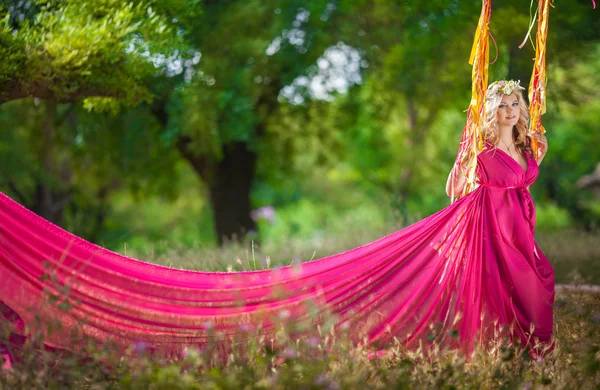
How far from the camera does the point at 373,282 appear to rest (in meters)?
4.84

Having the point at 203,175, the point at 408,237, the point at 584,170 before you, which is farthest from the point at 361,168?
the point at 408,237

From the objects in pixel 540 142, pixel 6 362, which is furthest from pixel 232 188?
pixel 6 362

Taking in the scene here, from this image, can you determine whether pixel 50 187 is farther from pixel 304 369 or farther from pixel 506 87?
pixel 304 369

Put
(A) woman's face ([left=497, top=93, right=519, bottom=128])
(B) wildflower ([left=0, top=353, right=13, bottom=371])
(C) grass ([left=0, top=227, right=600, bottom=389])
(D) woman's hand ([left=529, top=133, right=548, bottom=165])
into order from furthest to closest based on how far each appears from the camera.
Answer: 1. (D) woman's hand ([left=529, top=133, right=548, bottom=165])
2. (A) woman's face ([left=497, top=93, right=519, bottom=128])
3. (B) wildflower ([left=0, top=353, right=13, bottom=371])
4. (C) grass ([left=0, top=227, right=600, bottom=389])

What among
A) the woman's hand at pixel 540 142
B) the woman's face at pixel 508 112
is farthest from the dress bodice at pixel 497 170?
the woman's hand at pixel 540 142

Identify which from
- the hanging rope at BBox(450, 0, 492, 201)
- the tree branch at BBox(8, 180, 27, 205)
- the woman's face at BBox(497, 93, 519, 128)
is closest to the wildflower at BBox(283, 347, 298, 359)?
the hanging rope at BBox(450, 0, 492, 201)

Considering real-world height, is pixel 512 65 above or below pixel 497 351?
above

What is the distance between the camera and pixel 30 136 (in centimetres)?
1454

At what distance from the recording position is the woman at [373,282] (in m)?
4.54

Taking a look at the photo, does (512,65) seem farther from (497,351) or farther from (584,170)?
(584,170)

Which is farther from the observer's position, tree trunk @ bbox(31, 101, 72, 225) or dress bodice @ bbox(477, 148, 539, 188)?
tree trunk @ bbox(31, 101, 72, 225)

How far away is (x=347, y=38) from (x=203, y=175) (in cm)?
345

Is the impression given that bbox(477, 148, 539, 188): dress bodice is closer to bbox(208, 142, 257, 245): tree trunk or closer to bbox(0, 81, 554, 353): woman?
bbox(0, 81, 554, 353): woman

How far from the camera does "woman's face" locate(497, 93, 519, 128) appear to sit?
4848mm
